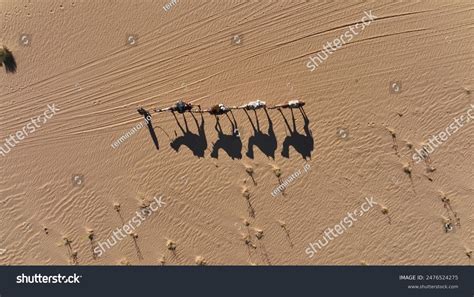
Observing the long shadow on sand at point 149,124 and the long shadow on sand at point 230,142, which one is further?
the long shadow on sand at point 149,124

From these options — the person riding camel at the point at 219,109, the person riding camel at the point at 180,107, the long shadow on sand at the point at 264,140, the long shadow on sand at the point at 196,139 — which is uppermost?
the person riding camel at the point at 180,107

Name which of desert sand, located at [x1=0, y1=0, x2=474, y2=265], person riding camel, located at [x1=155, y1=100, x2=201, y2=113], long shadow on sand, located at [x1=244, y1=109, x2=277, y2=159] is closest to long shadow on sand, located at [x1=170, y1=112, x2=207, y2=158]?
desert sand, located at [x1=0, y1=0, x2=474, y2=265]

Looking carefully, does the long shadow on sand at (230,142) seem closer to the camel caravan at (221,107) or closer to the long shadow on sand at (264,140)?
the camel caravan at (221,107)

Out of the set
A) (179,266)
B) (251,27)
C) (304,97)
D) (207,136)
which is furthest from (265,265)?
(251,27)

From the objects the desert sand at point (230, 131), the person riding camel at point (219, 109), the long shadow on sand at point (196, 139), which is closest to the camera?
the desert sand at point (230, 131)

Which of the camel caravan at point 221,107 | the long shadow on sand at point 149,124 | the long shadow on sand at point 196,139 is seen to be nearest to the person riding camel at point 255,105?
the camel caravan at point 221,107

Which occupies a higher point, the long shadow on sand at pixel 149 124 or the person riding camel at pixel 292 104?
the long shadow on sand at pixel 149 124
